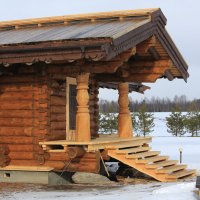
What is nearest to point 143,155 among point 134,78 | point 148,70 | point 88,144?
point 88,144

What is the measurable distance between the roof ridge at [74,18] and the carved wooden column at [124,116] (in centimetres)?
285

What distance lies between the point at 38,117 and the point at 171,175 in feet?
13.7

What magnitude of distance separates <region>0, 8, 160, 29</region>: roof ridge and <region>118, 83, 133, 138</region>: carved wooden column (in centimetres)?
285

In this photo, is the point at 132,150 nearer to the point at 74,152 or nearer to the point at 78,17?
the point at 74,152

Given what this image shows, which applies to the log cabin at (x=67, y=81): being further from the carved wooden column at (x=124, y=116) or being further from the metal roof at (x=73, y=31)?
the carved wooden column at (x=124, y=116)

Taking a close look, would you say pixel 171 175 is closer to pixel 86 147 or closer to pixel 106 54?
pixel 86 147

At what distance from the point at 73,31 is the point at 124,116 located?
4321 mm

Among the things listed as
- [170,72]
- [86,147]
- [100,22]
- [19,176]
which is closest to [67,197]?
[86,147]

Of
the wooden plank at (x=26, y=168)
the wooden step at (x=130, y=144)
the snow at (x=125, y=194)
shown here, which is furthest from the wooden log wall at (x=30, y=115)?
the snow at (x=125, y=194)

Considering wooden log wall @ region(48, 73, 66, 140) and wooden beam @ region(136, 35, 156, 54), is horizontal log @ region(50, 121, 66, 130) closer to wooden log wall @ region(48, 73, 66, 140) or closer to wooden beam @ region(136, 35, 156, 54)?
wooden log wall @ region(48, 73, 66, 140)

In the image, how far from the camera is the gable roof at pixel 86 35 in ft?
41.4

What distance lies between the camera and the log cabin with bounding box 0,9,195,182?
43.1ft

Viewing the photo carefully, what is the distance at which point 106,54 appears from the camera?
40.4 feet

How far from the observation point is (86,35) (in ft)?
43.1
